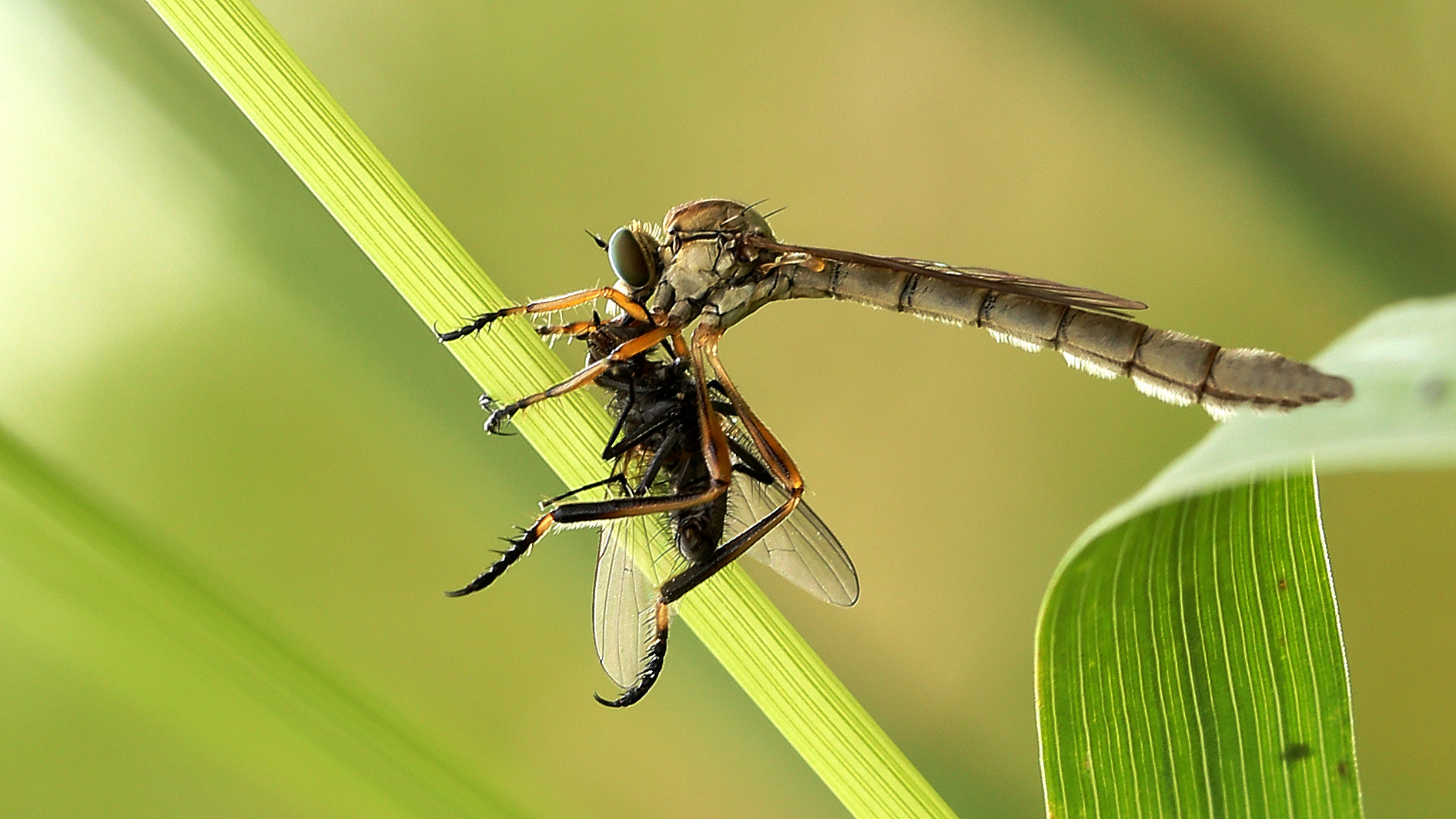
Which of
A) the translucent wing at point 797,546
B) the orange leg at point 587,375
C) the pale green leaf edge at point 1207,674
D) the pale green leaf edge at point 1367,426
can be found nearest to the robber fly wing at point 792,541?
the translucent wing at point 797,546

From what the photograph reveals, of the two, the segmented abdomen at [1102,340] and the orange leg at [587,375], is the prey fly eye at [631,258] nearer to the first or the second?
the orange leg at [587,375]

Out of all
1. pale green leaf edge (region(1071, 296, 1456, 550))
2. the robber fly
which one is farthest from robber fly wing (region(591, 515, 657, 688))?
pale green leaf edge (region(1071, 296, 1456, 550))

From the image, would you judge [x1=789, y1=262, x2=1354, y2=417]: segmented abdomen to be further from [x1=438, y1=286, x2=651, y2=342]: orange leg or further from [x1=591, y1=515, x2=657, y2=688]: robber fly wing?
[x1=591, y1=515, x2=657, y2=688]: robber fly wing

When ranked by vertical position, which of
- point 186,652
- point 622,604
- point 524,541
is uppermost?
point 186,652

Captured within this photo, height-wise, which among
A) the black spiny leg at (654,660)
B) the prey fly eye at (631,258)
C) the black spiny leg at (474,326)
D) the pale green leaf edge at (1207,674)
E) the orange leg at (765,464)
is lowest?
A: the pale green leaf edge at (1207,674)

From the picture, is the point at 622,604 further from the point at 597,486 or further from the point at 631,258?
the point at 631,258

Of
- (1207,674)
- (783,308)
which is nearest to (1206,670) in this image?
(1207,674)
